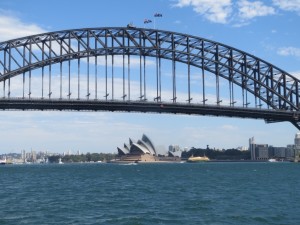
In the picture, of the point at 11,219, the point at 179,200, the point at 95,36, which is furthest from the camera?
the point at 95,36

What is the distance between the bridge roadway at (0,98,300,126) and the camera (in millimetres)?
67000

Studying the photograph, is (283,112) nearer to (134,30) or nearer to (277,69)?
(277,69)

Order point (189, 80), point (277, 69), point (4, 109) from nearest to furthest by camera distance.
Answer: point (4, 109)
point (189, 80)
point (277, 69)

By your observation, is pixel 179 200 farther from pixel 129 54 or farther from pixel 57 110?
pixel 129 54

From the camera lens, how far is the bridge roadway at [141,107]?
6700 cm

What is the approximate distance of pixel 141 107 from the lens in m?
71.9

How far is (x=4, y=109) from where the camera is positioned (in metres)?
67.8

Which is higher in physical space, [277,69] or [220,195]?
[277,69]

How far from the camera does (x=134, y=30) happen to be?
7531 centimetres

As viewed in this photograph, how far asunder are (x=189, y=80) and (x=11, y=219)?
192 ft

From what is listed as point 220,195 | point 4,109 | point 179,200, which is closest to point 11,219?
point 179,200

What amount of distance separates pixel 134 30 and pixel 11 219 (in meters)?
54.8

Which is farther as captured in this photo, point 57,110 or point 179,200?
point 57,110

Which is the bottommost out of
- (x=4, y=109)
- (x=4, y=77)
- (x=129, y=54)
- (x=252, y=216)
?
(x=252, y=216)
